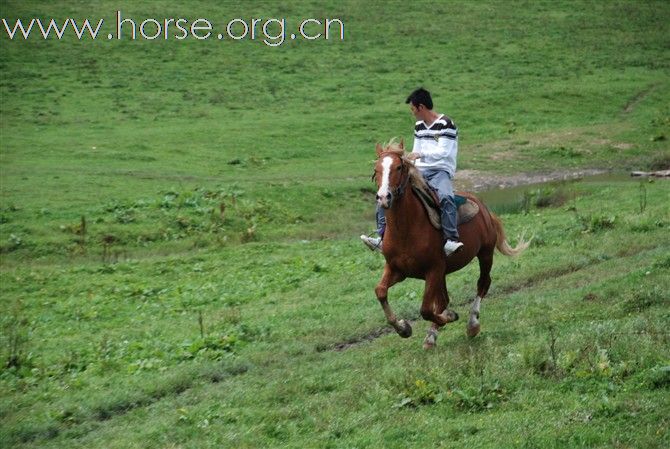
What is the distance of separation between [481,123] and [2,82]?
A: 2007 centimetres

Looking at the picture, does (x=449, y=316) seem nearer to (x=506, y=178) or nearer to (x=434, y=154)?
(x=434, y=154)

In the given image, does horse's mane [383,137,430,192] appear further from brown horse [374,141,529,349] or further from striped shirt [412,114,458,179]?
striped shirt [412,114,458,179]

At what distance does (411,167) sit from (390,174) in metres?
0.68

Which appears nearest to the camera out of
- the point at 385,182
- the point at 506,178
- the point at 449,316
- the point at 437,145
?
the point at 385,182

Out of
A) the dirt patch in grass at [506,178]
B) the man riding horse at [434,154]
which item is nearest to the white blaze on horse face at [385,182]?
the man riding horse at [434,154]

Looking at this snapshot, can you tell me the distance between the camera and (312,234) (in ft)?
84.5

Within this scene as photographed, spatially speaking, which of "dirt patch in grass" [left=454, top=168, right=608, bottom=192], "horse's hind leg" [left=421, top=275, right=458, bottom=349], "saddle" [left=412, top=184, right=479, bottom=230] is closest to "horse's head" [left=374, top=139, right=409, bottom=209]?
"saddle" [left=412, top=184, right=479, bottom=230]

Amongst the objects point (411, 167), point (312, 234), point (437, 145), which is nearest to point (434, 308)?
point (411, 167)

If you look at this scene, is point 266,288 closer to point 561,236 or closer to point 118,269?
point 118,269

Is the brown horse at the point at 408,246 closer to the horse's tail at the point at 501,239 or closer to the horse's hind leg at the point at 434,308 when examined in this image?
the horse's hind leg at the point at 434,308

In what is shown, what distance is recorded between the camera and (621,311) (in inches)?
539

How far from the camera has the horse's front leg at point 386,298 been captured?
1287 centimetres

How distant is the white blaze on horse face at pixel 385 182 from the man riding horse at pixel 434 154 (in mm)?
1144

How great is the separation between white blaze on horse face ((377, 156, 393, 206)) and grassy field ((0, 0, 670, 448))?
1.96m
